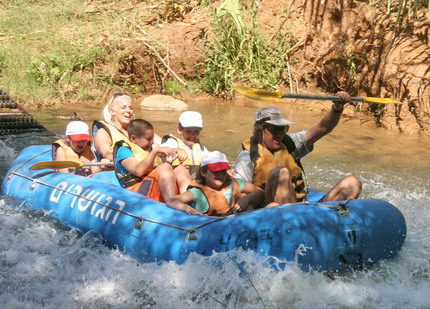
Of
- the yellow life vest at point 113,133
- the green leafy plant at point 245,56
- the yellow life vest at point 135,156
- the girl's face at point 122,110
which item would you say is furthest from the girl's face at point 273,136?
the green leafy plant at point 245,56

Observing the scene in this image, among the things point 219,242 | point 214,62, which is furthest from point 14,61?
point 219,242

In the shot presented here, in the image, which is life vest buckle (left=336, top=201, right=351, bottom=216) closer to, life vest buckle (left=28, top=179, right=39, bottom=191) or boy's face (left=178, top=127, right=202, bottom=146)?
boy's face (left=178, top=127, right=202, bottom=146)

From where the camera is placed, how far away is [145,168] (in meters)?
4.44

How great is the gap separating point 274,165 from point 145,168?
0.96 metres

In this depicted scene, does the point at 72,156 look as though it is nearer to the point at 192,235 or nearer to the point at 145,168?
the point at 145,168

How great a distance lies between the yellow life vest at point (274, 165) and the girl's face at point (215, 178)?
0.37m

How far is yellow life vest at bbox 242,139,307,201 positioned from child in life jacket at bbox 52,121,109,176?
1.65m

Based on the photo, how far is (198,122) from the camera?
182 inches

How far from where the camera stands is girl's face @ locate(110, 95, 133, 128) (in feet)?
16.8

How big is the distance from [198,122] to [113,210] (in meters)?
0.96

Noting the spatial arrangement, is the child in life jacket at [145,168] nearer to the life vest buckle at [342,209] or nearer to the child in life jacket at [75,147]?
the child in life jacket at [75,147]

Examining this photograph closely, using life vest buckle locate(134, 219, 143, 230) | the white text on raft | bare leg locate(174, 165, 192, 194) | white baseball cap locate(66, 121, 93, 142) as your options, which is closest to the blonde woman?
white baseball cap locate(66, 121, 93, 142)

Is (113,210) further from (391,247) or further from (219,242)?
(391,247)

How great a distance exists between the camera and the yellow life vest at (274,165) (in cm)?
428
